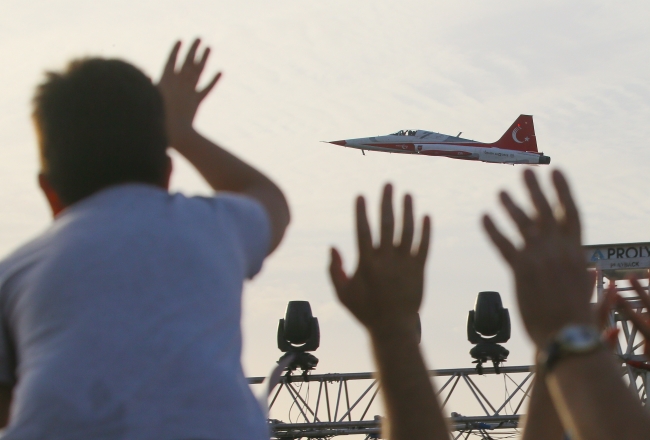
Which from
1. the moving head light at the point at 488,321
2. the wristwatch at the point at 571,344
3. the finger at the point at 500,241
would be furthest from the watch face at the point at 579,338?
the moving head light at the point at 488,321

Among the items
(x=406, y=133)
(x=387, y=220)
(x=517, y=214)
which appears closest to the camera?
(x=517, y=214)

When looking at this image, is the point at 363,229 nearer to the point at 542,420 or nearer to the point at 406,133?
the point at 542,420

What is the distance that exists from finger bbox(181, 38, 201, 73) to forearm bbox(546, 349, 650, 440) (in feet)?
4.10

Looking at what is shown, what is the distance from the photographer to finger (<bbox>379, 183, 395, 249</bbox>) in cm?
180

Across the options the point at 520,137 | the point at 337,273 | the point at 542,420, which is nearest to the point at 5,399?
the point at 337,273

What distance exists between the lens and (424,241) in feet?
6.01

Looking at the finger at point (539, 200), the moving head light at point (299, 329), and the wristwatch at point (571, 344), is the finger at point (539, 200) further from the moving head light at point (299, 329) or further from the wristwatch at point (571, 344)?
the moving head light at point (299, 329)

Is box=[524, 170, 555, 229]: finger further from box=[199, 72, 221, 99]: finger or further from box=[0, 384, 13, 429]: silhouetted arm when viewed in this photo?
box=[199, 72, 221, 99]: finger

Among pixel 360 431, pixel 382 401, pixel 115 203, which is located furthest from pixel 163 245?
pixel 360 431

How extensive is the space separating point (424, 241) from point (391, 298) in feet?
0.38

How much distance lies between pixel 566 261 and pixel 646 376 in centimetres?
1296

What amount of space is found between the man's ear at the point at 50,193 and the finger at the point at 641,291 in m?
0.98

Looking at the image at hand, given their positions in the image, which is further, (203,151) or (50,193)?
(203,151)

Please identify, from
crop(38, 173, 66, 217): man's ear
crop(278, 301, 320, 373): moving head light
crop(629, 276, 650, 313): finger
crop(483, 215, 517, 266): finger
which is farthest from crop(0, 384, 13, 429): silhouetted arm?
crop(278, 301, 320, 373): moving head light
